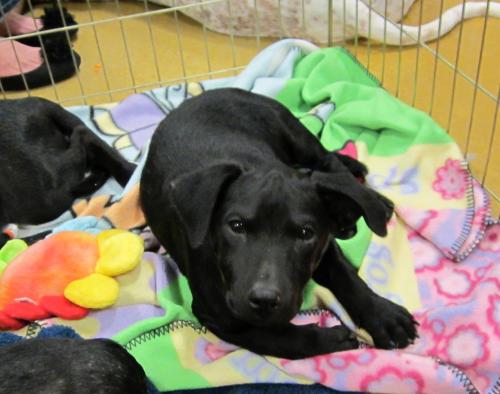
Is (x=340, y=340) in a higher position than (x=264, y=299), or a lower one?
lower

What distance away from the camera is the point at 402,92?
9.66 ft

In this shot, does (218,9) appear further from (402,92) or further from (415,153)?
(415,153)

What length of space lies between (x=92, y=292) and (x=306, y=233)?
0.67 metres

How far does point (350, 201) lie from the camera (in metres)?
1.53

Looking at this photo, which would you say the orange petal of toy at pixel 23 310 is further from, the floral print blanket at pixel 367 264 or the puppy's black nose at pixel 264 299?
the puppy's black nose at pixel 264 299

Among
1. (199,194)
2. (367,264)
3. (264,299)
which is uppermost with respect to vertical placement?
(199,194)

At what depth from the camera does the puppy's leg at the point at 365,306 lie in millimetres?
1705

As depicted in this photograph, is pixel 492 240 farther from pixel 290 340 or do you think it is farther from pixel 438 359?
pixel 290 340

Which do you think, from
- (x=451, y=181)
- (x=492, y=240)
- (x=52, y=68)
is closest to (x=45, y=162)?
(x=52, y=68)

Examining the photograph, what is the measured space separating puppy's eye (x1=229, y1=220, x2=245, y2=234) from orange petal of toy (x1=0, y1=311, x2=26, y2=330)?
0.75 meters

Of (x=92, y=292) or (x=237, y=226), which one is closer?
(x=237, y=226)

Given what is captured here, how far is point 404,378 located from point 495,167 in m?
1.10

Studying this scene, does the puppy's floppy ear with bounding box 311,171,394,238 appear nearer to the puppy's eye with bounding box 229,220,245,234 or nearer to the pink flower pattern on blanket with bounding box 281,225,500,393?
the puppy's eye with bounding box 229,220,245,234

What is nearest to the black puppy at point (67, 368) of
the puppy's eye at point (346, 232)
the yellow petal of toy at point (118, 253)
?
the yellow petal of toy at point (118, 253)
